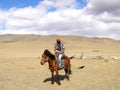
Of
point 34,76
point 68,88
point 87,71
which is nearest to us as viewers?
point 68,88

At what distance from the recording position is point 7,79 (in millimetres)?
19016

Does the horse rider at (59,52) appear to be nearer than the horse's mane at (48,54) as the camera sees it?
No

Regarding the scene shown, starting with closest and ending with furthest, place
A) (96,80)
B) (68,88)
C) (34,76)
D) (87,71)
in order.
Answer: (68,88)
(96,80)
(34,76)
(87,71)

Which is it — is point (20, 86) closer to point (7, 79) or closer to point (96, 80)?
point (7, 79)

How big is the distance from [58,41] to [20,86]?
11.0 ft

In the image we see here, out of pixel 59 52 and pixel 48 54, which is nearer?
pixel 48 54

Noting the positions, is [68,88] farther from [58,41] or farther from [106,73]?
[106,73]

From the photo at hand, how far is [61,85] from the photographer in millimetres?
17156

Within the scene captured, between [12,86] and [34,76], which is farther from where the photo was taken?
[34,76]

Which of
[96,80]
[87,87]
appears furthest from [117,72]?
[87,87]

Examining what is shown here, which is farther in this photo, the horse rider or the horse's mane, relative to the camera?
the horse rider

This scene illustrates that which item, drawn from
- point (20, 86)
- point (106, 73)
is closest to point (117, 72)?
point (106, 73)

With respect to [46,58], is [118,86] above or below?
below

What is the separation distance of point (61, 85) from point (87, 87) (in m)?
1.47
